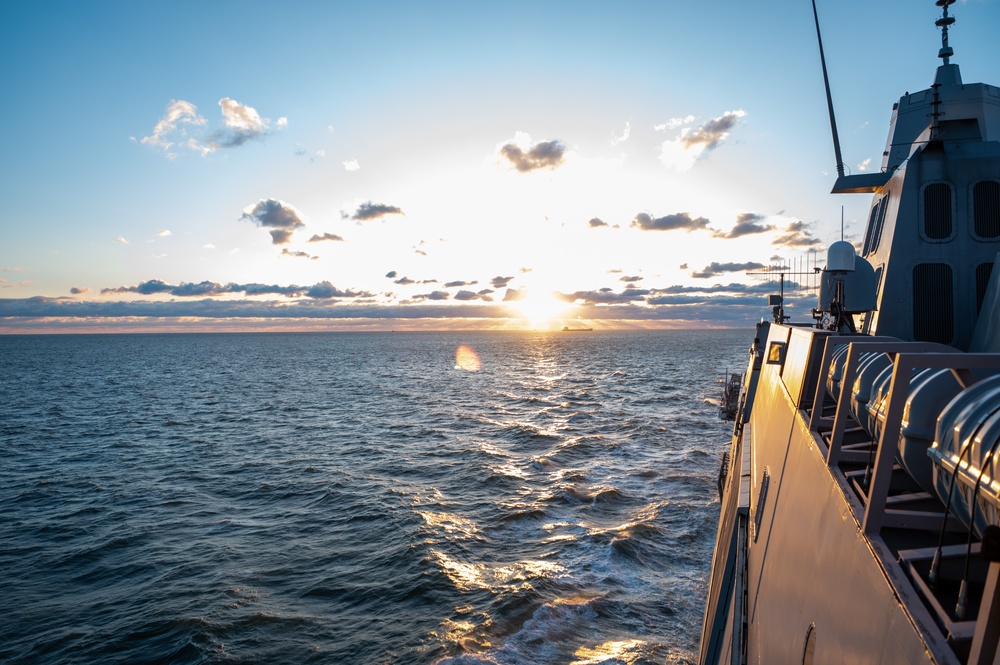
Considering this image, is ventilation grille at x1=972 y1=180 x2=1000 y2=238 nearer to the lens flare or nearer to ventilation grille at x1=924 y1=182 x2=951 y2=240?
ventilation grille at x1=924 y1=182 x2=951 y2=240

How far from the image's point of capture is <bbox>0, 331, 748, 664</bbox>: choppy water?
13.3 meters

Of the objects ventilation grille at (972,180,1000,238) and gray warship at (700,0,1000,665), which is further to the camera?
ventilation grille at (972,180,1000,238)

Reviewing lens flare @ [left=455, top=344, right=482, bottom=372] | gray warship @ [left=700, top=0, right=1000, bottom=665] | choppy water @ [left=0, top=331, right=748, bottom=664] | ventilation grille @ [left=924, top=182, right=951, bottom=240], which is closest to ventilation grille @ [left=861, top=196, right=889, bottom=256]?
gray warship @ [left=700, top=0, right=1000, bottom=665]

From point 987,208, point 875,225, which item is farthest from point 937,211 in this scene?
point 875,225

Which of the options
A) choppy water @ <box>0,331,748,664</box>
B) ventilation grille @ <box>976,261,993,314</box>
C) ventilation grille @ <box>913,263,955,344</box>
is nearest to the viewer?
choppy water @ <box>0,331,748,664</box>

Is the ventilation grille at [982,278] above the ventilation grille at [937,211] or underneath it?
underneath

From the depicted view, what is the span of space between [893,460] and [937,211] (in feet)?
46.4

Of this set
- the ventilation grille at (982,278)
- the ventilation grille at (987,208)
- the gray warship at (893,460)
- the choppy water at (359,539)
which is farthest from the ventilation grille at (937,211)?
the choppy water at (359,539)

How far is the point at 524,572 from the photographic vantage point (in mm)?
16125

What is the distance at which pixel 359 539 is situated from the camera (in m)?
18.7

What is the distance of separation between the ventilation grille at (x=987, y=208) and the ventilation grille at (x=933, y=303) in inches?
47.7

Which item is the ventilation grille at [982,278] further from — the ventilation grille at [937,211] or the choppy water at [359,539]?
the choppy water at [359,539]

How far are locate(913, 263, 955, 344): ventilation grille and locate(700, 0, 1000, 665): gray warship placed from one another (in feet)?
0.11

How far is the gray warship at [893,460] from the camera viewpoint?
290 centimetres
